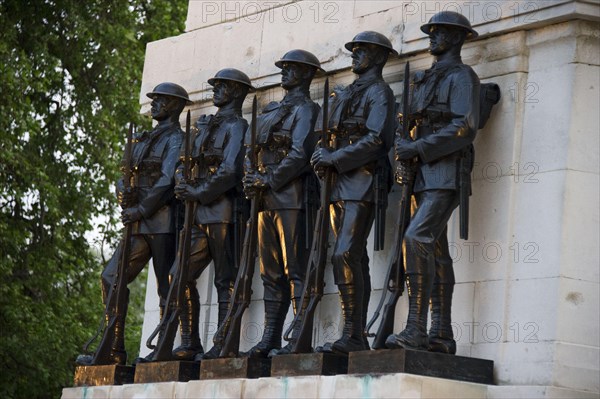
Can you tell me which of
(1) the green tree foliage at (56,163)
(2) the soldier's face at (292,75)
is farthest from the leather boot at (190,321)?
(1) the green tree foliage at (56,163)

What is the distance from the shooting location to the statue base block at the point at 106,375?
15688 millimetres

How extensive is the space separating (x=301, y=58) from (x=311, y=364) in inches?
118

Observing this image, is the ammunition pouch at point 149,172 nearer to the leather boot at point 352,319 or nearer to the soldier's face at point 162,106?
the soldier's face at point 162,106

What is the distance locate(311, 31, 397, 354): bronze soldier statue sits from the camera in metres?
13.6

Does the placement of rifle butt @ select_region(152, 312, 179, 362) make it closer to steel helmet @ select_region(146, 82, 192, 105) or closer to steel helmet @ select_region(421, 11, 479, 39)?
steel helmet @ select_region(146, 82, 192, 105)

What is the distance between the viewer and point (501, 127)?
1349 centimetres

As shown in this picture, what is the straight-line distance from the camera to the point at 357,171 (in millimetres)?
13758

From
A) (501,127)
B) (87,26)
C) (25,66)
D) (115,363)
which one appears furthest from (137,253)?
(87,26)

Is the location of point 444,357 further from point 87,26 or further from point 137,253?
point 87,26

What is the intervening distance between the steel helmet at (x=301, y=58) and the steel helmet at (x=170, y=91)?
1.67 meters

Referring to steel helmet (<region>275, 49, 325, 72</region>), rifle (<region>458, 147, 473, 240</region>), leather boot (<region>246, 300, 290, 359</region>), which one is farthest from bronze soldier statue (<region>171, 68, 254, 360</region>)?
rifle (<region>458, 147, 473, 240</region>)

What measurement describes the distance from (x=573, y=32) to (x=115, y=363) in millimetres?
5933

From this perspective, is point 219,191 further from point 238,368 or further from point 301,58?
point 238,368

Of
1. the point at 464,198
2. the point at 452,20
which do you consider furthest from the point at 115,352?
the point at 452,20
